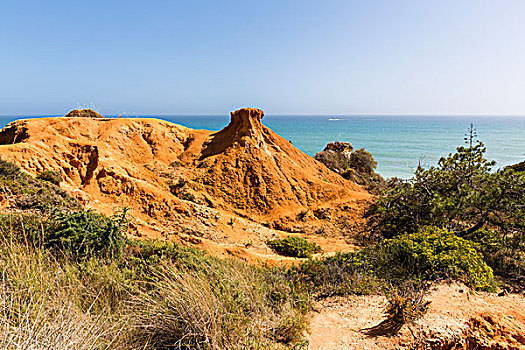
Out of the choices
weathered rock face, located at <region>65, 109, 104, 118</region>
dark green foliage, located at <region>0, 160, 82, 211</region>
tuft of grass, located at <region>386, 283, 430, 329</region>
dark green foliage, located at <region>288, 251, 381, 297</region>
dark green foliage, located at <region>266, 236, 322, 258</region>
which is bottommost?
dark green foliage, located at <region>266, 236, 322, 258</region>

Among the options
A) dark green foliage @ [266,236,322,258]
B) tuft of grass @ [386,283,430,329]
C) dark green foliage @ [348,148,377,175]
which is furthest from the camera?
dark green foliage @ [348,148,377,175]

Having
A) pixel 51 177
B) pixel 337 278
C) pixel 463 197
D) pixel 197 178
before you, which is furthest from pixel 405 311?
pixel 197 178

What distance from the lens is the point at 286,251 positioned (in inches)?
543

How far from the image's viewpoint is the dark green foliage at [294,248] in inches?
528

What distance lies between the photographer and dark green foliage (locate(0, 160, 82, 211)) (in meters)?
10.0

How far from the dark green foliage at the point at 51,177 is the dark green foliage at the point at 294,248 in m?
11.6

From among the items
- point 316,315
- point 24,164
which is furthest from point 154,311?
point 24,164

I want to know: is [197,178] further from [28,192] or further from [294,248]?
[28,192]

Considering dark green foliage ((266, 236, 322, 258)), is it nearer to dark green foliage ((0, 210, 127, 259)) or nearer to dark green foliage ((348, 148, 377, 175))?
dark green foliage ((0, 210, 127, 259))

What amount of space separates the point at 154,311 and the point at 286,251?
411 inches

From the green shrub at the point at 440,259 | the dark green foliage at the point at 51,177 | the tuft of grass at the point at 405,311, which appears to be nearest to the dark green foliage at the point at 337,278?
the green shrub at the point at 440,259

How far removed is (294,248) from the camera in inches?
538

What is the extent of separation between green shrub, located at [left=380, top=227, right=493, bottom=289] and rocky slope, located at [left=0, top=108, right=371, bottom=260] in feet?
21.2

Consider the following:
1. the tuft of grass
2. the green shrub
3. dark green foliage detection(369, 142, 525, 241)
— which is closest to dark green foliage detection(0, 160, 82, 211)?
the tuft of grass
